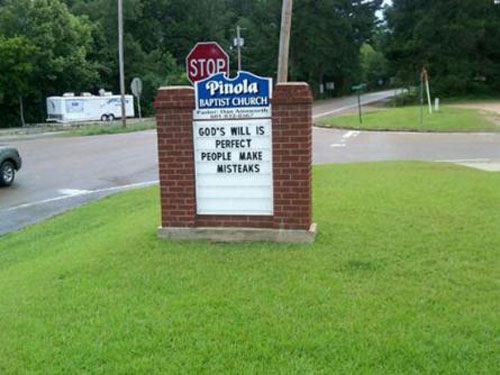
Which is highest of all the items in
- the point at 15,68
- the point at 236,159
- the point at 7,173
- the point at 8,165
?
the point at 15,68

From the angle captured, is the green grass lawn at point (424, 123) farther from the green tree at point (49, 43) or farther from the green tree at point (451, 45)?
the green tree at point (49, 43)

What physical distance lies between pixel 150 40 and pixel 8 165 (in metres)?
61.7

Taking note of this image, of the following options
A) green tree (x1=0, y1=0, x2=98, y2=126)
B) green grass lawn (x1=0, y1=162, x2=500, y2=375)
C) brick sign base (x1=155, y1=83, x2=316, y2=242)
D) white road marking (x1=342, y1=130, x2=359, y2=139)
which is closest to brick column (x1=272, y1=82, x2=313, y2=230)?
brick sign base (x1=155, y1=83, x2=316, y2=242)

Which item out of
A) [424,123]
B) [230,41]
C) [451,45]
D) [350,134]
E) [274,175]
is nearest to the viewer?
[274,175]

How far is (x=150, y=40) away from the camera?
74.2 metres

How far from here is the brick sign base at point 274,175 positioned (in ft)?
21.4

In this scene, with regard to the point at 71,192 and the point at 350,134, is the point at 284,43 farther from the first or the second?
the point at 350,134

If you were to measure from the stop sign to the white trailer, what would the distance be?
4172 centimetres

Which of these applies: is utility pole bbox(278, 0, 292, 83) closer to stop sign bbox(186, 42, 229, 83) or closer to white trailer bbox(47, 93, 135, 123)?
stop sign bbox(186, 42, 229, 83)

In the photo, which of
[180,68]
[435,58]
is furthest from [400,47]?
[180,68]

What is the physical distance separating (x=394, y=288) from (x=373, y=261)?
2.41 ft

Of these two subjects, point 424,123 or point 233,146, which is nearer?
point 233,146

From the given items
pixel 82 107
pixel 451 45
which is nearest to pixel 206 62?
pixel 82 107

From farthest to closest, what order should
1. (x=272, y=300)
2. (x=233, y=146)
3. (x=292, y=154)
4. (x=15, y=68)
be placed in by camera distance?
(x=15, y=68)
(x=233, y=146)
(x=292, y=154)
(x=272, y=300)
